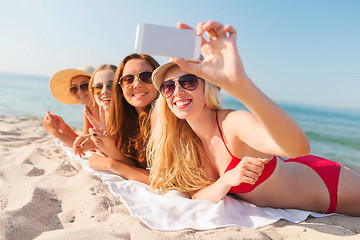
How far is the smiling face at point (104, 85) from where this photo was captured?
427 cm

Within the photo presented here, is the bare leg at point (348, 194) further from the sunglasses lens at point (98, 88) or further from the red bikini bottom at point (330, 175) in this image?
the sunglasses lens at point (98, 88)

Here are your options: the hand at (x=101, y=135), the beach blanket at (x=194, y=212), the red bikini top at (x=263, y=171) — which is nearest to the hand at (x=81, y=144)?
the hand at (x=101, y=135)

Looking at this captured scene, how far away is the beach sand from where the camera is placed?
7.16 ft

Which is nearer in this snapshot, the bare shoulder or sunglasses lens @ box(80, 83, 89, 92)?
the bare shoulder

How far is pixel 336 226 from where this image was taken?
2602mm

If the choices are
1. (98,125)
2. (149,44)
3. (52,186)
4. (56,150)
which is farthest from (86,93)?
(149,44)

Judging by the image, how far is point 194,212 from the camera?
2697 millimetres

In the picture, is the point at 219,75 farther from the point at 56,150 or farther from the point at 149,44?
the point at 56,150

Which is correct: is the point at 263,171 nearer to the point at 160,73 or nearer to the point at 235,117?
the point at 235,117

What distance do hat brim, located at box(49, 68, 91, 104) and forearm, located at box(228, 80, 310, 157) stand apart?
4.31 meters

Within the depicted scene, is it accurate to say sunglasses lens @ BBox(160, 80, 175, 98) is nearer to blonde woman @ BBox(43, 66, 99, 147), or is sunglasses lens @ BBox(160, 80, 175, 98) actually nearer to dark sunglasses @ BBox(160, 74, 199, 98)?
dark sunglasses @ BBox(160, 74, 199, 98)

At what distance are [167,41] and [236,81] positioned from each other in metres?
0.44

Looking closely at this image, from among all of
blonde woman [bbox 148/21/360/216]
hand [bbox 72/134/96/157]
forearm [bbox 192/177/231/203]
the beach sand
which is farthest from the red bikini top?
hand [bbox 72/134/96/157]

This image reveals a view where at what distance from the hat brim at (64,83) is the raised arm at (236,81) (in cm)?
410
